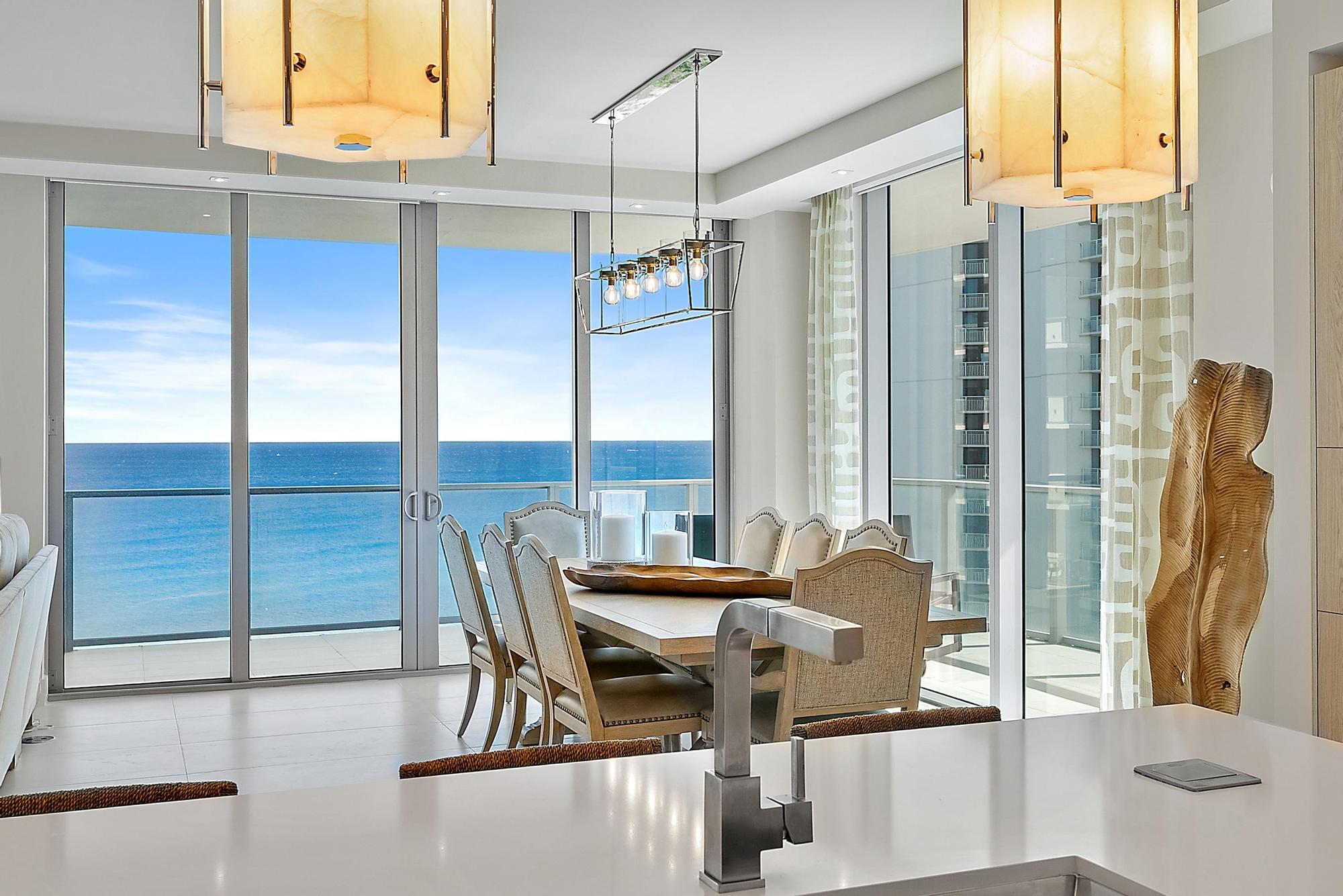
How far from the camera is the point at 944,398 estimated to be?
221 inches

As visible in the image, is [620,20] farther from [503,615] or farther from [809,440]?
[809,440]

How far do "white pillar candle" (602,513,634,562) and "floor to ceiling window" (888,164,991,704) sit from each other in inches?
56.4

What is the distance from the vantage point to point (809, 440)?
6.62 metres

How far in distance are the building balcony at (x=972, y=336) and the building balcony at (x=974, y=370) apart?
0.09 meters

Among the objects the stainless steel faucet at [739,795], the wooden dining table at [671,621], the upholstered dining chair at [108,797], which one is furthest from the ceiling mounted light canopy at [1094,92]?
the wooden dining table at [671,621]

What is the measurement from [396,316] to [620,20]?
9.23ft

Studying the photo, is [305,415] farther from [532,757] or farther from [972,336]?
[532,757]

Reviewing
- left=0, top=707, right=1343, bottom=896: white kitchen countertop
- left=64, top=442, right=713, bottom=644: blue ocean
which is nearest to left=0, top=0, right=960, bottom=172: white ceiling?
left=64, top=442, right=713, bottom=644: blue ocean

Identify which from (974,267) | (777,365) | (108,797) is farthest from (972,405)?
(108,797)

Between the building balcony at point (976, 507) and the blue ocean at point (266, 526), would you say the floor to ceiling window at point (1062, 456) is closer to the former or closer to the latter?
the building balcony at point (976, 507)

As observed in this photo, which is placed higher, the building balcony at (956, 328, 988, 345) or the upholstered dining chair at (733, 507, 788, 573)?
the building balcony at (956, 328, 988, 345)

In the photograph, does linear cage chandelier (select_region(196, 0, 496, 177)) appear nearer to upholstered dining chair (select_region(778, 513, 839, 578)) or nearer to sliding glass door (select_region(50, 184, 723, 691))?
upholstered dining chair (select_region(778, 513, 839, 578))

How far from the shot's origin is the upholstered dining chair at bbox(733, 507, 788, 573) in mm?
5312

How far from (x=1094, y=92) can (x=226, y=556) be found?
5.57 m
